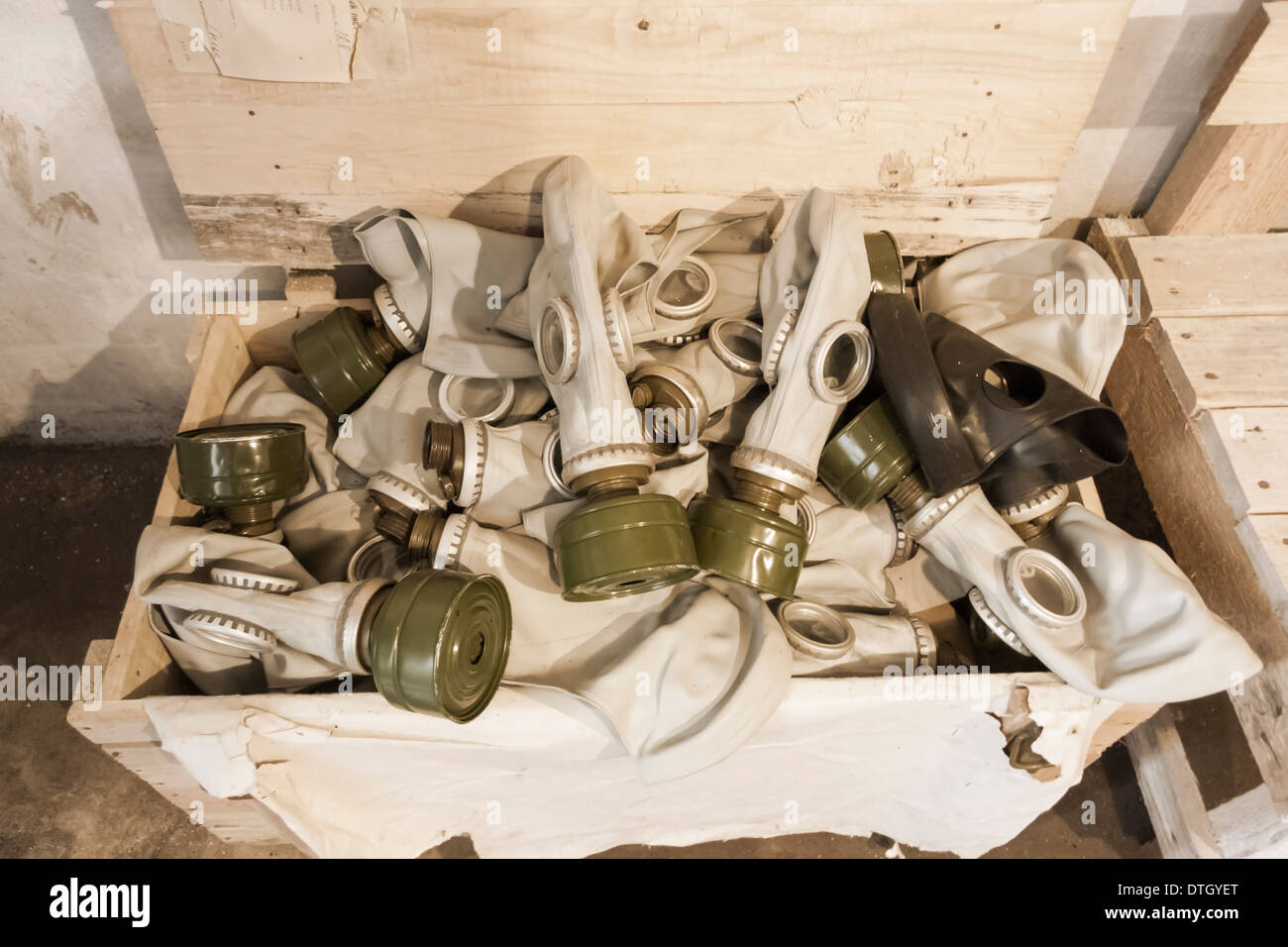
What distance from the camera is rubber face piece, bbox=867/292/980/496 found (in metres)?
1.51

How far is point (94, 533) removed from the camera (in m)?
2.52

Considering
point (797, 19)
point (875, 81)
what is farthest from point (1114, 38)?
point (797, 19)

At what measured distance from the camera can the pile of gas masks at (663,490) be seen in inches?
57.6

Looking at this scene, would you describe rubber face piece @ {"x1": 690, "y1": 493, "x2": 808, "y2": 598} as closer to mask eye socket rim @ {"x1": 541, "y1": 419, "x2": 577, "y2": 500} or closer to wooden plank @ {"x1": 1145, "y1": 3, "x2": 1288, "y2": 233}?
mask eye socket rim @ {"x1": 541, "y1": 419, "x2": 577, "y2": 500}

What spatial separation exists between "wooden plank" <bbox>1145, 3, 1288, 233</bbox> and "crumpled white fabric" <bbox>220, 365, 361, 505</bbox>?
204 centimetres

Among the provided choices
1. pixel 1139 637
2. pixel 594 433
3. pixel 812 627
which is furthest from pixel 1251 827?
pixel 594 433

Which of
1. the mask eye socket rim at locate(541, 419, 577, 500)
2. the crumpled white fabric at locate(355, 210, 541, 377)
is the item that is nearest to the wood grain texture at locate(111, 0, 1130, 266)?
the crumpled white fabric at locate(355, 210, 541, 377)

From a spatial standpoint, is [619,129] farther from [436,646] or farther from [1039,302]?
[436,646]

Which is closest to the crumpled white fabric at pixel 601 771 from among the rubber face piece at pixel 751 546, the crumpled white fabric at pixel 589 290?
the rubber face piece at pixel 751 546

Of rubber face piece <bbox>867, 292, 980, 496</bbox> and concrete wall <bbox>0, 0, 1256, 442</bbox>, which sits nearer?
rubber face piece <bbox>867, 292, 980, 496</bbox>

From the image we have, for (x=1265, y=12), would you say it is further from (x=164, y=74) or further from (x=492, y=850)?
(x=492, y=850)

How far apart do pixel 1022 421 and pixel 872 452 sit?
267mm

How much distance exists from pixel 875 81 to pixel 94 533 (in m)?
2.48

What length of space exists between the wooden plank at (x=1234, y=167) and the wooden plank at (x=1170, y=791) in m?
1.21
